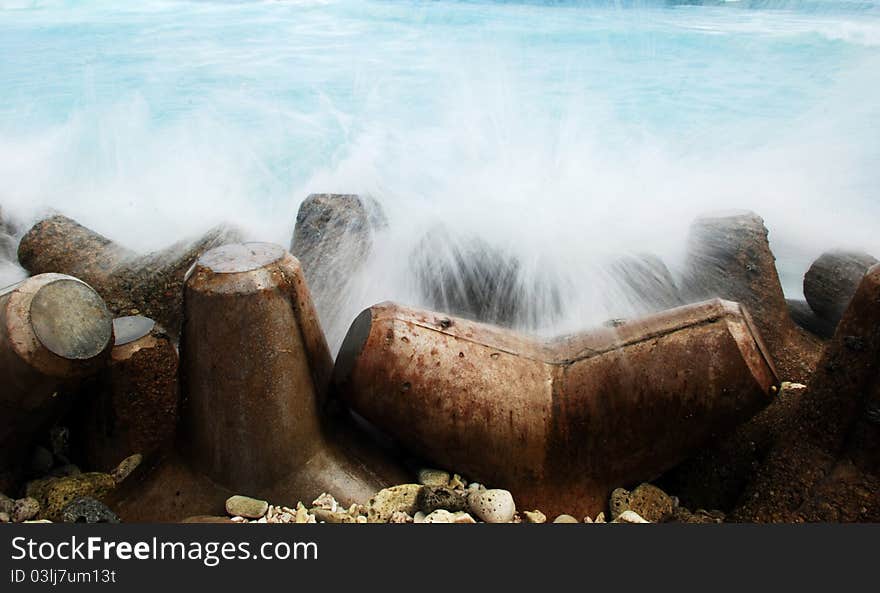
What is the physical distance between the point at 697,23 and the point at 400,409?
52.1 feet

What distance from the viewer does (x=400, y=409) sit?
219 cm

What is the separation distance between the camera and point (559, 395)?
87.0 inches

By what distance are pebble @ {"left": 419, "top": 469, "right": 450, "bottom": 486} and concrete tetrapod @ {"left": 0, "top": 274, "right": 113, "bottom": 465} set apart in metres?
1.09

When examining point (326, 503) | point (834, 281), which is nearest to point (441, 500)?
point (326, 503)

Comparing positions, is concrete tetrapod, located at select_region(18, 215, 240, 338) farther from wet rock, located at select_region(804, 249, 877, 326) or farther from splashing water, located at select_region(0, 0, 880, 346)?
wet rock, located at select_region(804, 249, 877, 326)

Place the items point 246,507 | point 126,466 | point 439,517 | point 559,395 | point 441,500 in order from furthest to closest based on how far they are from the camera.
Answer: point 126,466 < point 559,395 < point 246,507 < point 441,500 < point 439,517

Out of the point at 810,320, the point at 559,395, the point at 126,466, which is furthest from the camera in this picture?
the point at 810,320

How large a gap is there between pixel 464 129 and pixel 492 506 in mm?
7217

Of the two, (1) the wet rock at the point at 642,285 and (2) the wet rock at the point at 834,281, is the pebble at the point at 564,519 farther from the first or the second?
(2) the wet rock at the point at 834,281

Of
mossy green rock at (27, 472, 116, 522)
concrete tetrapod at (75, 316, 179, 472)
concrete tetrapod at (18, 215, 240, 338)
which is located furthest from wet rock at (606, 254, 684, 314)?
mossy green rock at (27, 472, 116, 522)

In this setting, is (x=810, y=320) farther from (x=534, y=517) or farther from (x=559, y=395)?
(x=534, y=517)

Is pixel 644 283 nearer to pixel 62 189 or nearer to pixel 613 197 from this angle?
pixel 613 197

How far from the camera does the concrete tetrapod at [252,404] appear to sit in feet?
6.79

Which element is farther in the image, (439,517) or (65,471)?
(65,471)
